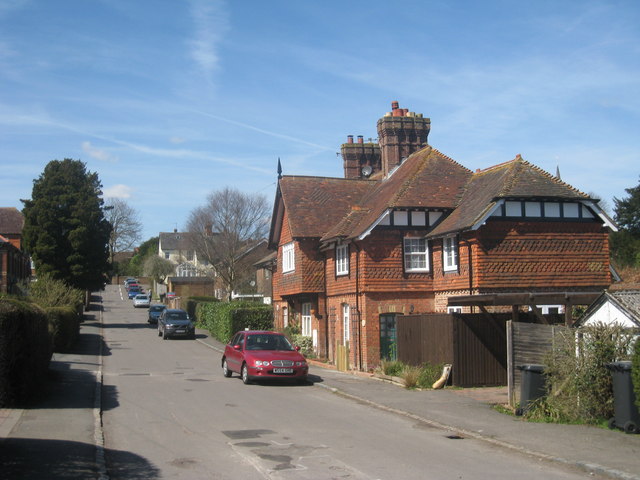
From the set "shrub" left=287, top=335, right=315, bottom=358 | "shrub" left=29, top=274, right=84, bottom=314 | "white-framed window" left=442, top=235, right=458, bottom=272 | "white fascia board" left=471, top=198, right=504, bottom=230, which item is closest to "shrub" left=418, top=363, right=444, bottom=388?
"white fascia board" left=471, top=198, right=504, bottom=230

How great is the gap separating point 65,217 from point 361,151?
2197 cm

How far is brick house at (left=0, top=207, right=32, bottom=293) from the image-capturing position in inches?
1759

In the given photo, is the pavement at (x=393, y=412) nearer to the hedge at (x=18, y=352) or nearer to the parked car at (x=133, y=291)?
the hedge at (x=18, y=352)

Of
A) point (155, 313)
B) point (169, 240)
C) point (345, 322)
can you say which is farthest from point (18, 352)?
point (169, 240)

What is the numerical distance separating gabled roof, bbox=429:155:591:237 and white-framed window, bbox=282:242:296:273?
7773mm

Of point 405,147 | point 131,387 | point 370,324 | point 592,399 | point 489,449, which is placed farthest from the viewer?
point 405,147

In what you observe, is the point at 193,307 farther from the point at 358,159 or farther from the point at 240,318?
the point at 358,159

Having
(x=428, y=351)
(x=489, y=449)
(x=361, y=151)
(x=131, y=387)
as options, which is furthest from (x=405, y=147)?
(x=489, y=449)

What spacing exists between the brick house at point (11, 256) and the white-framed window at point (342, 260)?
2171cm

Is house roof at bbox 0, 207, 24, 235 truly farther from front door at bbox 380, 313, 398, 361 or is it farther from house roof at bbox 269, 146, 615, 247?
front door at bbox 380, 313, 398, 361

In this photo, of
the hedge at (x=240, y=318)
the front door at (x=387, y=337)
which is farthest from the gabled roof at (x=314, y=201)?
the front door at (x=387, y=337)

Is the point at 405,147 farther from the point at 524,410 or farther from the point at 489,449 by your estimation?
the point at 489,449

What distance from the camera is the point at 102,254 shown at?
46.8 m

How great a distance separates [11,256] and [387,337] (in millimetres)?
33020
